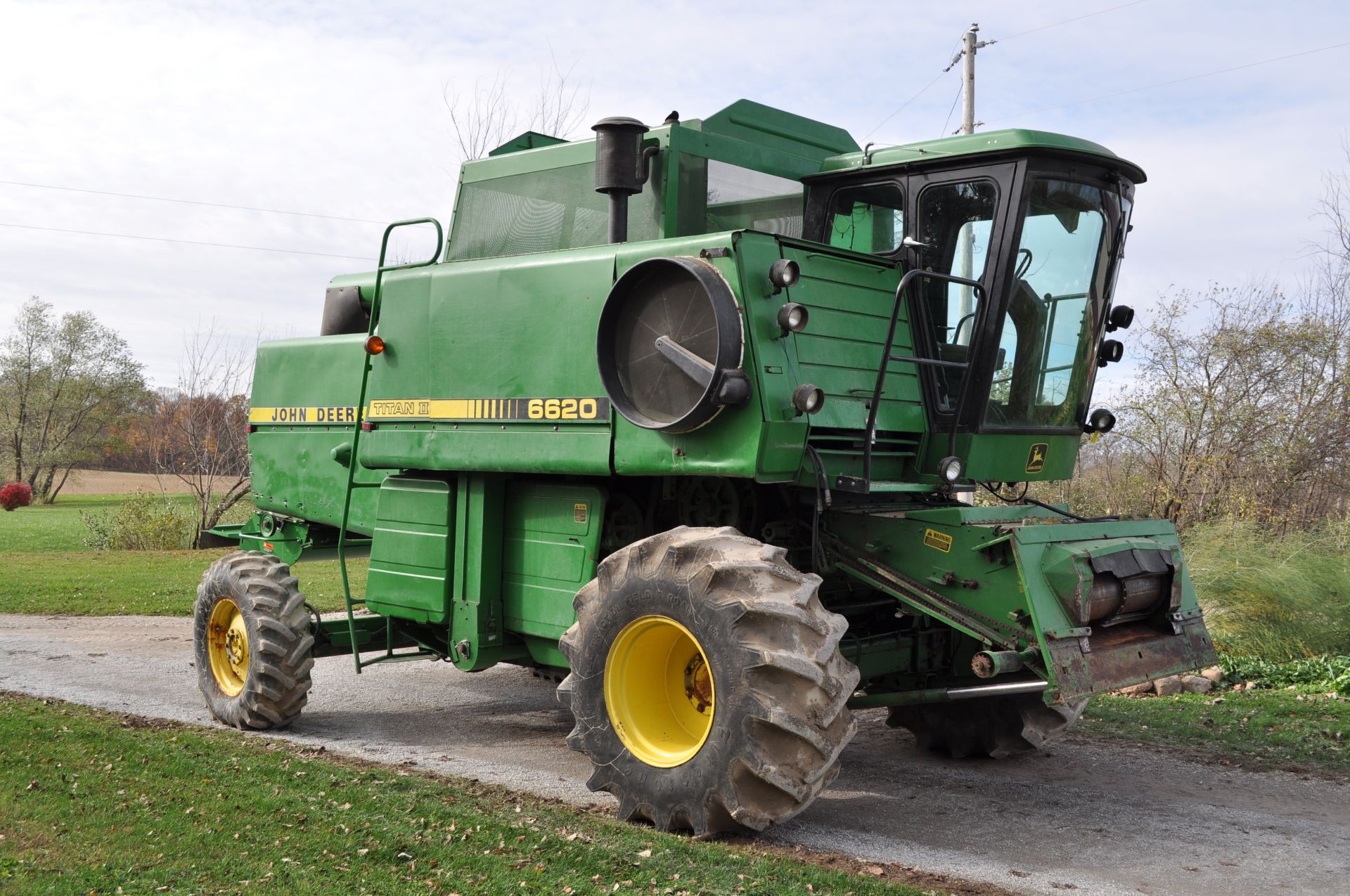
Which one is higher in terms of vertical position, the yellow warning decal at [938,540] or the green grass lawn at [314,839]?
the yellow warning decal at [938,540]

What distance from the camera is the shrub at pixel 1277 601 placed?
9578 millimetres

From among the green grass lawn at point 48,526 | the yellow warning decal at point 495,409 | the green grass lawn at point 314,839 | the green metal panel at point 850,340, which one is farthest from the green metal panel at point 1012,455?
the green grass lawn at point 48,526

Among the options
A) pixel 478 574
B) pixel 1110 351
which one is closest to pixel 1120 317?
pixel 1110 351

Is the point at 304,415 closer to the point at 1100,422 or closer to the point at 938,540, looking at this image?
A: the point at 938,540

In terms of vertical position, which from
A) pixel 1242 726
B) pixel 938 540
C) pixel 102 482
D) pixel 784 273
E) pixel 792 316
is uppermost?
pixel 784 273

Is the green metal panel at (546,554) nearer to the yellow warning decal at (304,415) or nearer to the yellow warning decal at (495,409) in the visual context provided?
the yellow warning decal at (495,409)

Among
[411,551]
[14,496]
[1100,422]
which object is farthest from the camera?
[14,496]

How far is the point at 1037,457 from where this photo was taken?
646cm

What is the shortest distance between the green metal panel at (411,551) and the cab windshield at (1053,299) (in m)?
3.18

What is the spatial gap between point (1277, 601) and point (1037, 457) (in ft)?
15.3

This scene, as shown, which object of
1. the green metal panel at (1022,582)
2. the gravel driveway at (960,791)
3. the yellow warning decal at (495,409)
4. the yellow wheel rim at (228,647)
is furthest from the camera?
the yellow wheel rim at (228,647)

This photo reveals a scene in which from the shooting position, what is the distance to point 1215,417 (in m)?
14.8

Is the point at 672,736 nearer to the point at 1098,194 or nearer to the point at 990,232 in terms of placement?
the point at 990,232

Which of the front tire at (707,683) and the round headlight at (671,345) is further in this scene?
the round headlight at (671,345)
